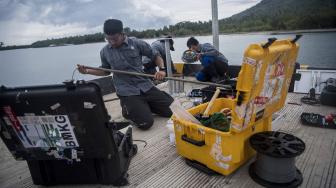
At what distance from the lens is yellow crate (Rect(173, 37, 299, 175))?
161 centimetres

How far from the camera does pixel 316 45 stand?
11727mm

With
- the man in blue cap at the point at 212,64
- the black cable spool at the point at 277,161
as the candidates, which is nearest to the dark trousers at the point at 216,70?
the man in blue cap at the point at 212,64

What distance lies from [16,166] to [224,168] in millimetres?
2092

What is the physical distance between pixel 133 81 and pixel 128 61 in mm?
284

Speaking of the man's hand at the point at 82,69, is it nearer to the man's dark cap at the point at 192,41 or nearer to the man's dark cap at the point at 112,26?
the man's dark cap at the point at 112,26

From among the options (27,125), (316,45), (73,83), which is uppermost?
(73,83)

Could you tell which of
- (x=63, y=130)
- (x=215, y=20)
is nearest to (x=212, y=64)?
(x=215, y=20)

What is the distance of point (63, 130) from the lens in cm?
179

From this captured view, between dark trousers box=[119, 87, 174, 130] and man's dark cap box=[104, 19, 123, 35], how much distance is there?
2.92 feet

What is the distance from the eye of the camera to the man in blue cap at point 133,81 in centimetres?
320

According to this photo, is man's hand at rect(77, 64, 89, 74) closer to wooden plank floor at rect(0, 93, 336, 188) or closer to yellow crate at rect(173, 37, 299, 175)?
wooden plank floor at rect(0, 93, 336, 188)

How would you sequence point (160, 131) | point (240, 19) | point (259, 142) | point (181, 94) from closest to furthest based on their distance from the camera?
point (259, 142) < point (160, 131) < point (181, 94) < point (240, 19)

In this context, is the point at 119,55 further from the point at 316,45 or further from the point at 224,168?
the point at 316,45

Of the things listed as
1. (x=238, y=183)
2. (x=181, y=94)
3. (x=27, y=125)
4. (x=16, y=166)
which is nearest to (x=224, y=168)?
(x=238, y=183)
